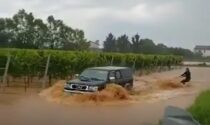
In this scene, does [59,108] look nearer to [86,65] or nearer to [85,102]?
[85,102]

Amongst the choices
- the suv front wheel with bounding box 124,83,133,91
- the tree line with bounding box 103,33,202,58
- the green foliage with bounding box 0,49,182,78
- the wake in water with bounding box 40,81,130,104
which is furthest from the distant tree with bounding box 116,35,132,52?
the wake in water with bounding box 40,81,130,104

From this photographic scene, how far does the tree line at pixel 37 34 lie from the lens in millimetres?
74125

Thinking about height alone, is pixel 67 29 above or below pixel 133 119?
above

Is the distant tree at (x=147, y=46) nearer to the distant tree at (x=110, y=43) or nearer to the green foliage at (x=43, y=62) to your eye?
the distant tree at (x=110, y=43)

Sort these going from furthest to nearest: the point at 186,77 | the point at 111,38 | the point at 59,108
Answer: the point at 111,38 → the point at 186,77 → the point at 59,108

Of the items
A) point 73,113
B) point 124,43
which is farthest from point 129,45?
point 73,113

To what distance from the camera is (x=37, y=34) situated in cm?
7662

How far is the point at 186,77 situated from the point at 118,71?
10.8 m

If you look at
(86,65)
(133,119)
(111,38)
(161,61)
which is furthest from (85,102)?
(111,38)

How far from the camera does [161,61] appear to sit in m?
65.4

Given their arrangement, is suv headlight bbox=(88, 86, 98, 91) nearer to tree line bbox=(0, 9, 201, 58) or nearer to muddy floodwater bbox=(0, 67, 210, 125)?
muddy floodwater bbox=(0, 67, 210, 125)

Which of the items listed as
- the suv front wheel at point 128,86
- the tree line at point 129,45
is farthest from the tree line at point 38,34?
the suv front wheel at point 128,86

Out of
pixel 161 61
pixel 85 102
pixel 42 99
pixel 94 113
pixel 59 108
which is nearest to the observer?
pixel 94 113

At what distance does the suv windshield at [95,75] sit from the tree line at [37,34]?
49636 millimetres
